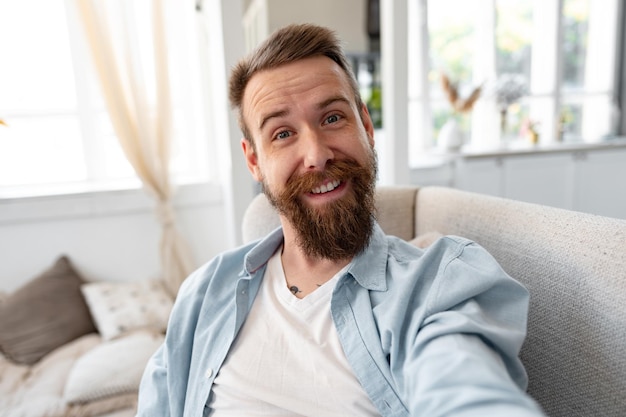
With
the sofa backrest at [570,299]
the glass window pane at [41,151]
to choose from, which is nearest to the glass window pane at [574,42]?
the sofa backrest at [570,299]

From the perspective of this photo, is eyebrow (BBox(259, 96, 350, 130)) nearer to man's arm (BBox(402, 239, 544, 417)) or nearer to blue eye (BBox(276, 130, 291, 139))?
blue eye (BBox(276, 130, 291, 139))

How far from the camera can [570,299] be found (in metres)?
0.82

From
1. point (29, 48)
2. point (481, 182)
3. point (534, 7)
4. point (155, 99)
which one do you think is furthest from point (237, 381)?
point (534, 7)

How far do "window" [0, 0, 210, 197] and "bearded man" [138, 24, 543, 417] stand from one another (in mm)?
1764

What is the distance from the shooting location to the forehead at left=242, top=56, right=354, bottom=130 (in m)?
1.00

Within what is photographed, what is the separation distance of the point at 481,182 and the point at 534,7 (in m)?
1.91

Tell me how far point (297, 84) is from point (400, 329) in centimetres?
57

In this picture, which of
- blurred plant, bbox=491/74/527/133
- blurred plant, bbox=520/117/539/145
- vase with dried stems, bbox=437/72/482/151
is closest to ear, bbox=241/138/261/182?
vase with dried stems, bbox=437/72/482/151

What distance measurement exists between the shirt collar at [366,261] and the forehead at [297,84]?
1.02ft

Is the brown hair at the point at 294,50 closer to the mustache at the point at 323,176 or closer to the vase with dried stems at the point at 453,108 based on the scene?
the mustache at the point at 323,176

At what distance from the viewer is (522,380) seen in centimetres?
73

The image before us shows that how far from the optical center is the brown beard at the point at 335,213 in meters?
0.98

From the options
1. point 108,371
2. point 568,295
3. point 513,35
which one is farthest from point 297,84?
point 513,35

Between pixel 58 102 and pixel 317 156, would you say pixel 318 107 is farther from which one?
pixel 58 102
